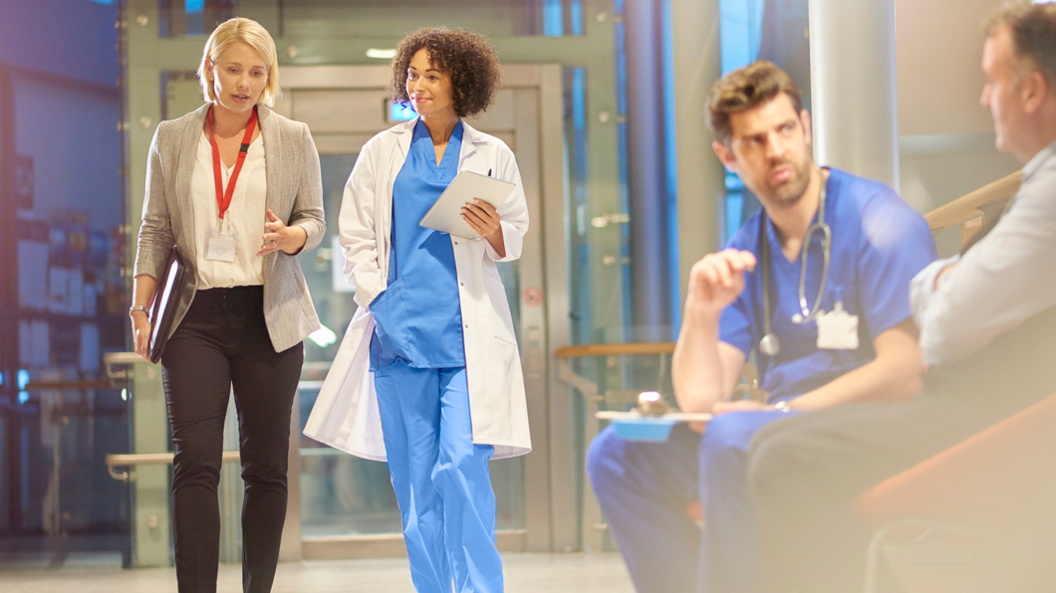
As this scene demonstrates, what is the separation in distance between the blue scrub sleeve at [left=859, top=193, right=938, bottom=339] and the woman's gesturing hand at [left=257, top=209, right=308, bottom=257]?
1.38 metres

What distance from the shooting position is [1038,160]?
3.88ft

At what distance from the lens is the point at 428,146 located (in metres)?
2.55

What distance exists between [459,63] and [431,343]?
758 mm

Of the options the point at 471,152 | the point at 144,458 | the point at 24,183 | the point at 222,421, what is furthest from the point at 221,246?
the point at 24,183

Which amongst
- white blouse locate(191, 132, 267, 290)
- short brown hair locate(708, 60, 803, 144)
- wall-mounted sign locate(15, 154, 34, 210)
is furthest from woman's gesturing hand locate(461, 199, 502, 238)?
wall-mounted sign locate(15, 154, 34, 210)

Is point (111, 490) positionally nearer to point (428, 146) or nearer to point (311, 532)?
point (311, 532)

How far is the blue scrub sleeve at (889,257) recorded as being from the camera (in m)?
1.29

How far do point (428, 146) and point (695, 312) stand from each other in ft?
4.29

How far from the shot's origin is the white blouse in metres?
2.30

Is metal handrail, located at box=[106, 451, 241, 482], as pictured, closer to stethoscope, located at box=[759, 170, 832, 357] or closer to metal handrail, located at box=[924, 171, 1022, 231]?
stethoscope, located at box=[759, 170, 832, 357]

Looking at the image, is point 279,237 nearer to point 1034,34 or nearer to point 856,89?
point 856,89

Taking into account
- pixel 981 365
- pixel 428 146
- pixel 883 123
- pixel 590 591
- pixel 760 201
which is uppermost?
pixel 428 146

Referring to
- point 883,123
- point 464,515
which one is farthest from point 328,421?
point 883,123

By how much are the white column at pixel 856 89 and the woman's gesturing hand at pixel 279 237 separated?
1.22 metres
